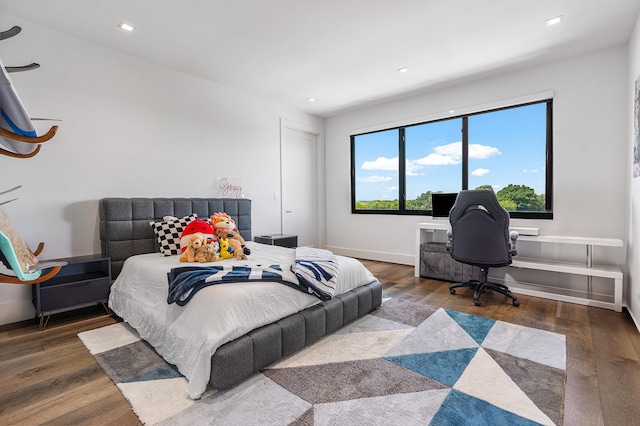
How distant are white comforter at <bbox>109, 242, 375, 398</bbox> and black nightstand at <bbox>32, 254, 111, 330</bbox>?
0.19m

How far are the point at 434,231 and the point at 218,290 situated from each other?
145 inches

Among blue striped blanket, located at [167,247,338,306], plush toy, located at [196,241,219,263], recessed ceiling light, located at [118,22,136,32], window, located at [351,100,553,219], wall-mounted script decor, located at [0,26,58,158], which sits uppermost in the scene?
recessed ceiling light, located at [118,22,136,32]

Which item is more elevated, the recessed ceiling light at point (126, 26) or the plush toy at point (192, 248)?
the recessed ceiling light at point (126, 26)

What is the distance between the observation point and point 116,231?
125 inches

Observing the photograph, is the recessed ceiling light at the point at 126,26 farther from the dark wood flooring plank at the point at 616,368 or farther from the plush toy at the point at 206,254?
the dark wood flooring plank at the point at 616,368

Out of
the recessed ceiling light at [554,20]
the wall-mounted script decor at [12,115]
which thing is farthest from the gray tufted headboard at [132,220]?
the recessed ceiling light at [554,20]

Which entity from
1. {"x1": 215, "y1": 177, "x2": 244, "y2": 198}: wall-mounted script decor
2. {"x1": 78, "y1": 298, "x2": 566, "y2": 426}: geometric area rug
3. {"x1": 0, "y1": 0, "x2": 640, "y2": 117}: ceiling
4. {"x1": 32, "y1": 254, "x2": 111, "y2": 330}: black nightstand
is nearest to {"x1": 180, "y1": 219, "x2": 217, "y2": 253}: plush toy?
{"x1": 32, "y1": 254, "x2": 111, "y2": 330}: black nightstand

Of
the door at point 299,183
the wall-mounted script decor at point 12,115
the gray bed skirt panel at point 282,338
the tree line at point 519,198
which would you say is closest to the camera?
the wall-mounted script decor at point 12,115

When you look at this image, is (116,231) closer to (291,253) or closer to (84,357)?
(84,357)

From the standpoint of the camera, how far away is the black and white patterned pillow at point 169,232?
10.5 feet

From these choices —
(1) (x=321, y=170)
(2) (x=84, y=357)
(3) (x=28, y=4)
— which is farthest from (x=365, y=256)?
(3) (x=28, y=4)

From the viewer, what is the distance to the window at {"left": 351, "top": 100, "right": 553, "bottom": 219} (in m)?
3.98

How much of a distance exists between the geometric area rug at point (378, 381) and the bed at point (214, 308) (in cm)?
11

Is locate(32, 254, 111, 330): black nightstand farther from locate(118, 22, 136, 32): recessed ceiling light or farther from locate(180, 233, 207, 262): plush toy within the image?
locate(118, 22, 136, 32): recessed ceiling light
